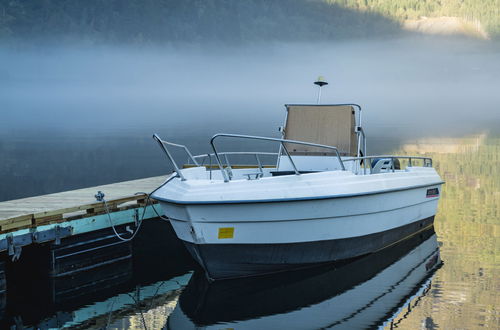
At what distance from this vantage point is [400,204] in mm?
13562

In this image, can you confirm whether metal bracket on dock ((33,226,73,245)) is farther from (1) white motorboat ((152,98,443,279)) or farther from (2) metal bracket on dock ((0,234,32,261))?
(1) white motorboat ((152,98,443,279))

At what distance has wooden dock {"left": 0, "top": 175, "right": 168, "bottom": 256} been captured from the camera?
35.8 feet

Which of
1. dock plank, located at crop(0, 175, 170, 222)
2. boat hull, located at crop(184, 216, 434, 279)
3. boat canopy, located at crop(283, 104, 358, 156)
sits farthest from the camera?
boat canopy, located at crop(283, 104, 358, 156)

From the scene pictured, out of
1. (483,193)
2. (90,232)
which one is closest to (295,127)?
(90,232)

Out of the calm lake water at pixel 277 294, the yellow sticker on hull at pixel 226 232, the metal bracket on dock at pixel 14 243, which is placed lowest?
the calm lake water at pixel 277 294

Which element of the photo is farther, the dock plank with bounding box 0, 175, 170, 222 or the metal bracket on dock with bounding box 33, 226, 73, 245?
the dock plank with bounding box 0, 175, 170, 222

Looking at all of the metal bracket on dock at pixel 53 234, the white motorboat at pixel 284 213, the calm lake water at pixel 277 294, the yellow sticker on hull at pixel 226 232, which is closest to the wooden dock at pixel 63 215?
the metal bracket on dock at pixel 53 234

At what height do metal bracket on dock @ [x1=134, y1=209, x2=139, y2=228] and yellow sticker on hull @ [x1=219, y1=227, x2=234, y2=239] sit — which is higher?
yellow sticker on hull @ [x1=219, y1=227, x2=234, y2=239]

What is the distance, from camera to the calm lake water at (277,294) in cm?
1030

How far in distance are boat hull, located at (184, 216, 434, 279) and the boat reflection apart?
171mm

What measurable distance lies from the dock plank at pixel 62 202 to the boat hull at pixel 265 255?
2044 mm

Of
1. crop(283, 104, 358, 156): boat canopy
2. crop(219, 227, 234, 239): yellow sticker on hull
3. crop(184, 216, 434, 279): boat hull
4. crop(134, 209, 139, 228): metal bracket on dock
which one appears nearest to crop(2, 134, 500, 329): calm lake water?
crop(184, 216, 434, 279): boat hull

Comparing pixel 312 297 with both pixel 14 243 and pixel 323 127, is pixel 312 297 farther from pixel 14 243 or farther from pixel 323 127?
pixel 14 243

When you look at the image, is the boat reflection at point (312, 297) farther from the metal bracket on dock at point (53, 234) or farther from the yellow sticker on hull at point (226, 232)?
the metal bracket on dock at point (53, 234)
